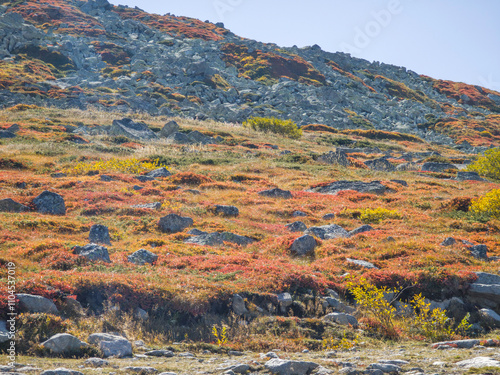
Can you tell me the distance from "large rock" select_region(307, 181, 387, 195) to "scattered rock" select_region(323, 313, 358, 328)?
1803cm

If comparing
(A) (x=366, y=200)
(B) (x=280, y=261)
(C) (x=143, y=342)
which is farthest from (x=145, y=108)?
(C) (x=143, y=342)

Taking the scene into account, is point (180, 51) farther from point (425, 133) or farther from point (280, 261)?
point (280, 261)

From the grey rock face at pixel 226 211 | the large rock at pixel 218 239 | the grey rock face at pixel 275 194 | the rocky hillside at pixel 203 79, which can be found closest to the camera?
the large rock at pixel 218 239

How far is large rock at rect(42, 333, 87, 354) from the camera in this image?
711 centimetres

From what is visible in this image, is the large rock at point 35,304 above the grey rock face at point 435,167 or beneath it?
beneath

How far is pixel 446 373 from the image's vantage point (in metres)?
6.09

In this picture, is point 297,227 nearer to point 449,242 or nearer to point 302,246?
point 302,246

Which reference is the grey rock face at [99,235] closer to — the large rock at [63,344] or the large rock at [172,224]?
the large rock at [172,224]

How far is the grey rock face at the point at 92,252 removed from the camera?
39.3 feet

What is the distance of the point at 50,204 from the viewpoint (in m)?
19.0

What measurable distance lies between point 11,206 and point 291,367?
679 inches

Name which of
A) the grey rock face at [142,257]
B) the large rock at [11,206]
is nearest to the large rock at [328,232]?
the grey rock face at [142,257]

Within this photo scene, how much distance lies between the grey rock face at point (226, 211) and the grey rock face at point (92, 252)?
8992 mm

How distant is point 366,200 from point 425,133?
66981mm
